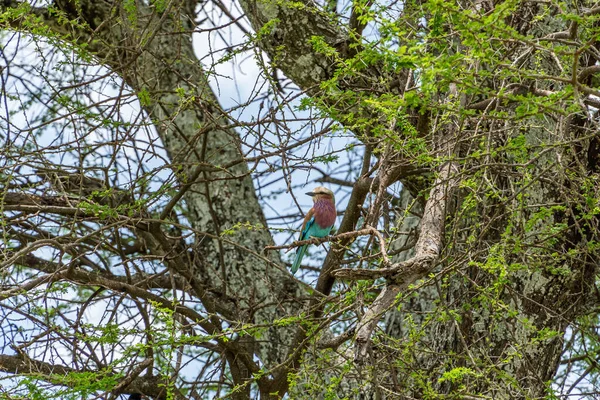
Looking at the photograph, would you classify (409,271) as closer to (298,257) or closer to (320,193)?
(298,257)

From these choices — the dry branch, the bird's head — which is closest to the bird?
the bird's head

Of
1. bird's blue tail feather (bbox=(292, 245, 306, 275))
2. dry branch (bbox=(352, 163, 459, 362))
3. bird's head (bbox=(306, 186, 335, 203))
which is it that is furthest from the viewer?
bird's head (bbox=(306, 186, 335, 203))

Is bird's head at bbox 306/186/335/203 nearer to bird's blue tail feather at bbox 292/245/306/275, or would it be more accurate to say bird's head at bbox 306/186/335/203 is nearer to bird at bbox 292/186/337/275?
bird at bbox 292/186/337/275

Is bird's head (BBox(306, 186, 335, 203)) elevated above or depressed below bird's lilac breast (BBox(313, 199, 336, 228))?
above

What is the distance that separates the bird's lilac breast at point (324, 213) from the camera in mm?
5984

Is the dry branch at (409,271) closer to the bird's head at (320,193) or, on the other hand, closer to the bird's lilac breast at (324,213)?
the bird's lilac breast at (324,213)

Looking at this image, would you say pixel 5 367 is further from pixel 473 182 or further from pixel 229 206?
pixel 473 182

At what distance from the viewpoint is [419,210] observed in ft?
19.1

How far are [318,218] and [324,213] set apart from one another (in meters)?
0.06

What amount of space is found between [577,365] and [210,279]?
2993 mm

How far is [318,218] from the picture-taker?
5.99 meters

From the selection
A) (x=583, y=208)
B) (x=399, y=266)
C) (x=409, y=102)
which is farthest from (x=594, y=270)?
(x=409, y=102)

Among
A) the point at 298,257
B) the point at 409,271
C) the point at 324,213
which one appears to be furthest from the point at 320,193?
the point at 409,271

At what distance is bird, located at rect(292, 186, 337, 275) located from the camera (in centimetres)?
594
